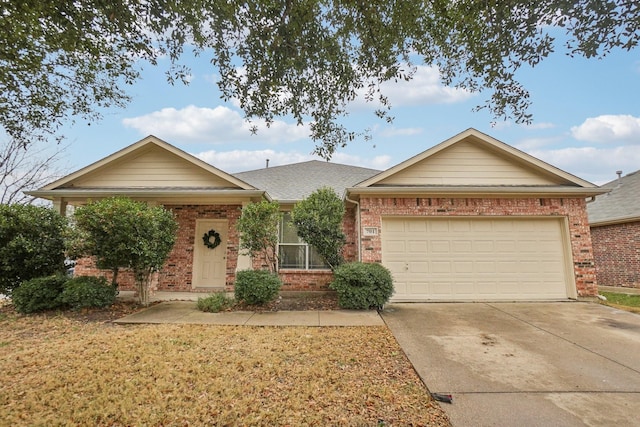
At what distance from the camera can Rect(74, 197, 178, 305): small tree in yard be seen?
6.42 metres

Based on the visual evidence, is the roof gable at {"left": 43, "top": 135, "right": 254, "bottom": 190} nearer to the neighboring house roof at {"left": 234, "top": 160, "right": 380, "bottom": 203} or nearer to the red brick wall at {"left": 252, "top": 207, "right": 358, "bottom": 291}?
the neighboring house roof at {"left": 234, "top": 160, "right": 380, "bottom": 203}

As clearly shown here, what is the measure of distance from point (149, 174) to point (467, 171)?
30.8 ft

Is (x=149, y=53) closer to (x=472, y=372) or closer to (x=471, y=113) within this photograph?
(x=471, y=113)

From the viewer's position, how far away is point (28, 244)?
22.1 feet

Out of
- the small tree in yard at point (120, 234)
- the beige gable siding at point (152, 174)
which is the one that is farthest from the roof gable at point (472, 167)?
the small tree in yard at point (120, 234)

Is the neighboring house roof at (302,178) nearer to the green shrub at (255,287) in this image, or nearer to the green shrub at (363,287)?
the green shrub at (255,287)

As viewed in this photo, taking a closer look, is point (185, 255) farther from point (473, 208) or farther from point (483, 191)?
point (483, 191)

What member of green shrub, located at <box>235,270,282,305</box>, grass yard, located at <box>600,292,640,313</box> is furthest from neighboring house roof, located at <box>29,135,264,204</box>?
grass yard, located at <box>600,292,640,313</box>

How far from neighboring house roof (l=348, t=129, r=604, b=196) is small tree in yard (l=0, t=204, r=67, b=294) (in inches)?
297

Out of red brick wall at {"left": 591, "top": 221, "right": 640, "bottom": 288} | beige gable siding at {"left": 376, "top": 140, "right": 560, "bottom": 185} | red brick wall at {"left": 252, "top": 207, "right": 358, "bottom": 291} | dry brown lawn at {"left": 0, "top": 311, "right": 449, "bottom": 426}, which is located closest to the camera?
dry brown lawn at {"left": 0, "top": 311, "right": 449, "bottom": 426}

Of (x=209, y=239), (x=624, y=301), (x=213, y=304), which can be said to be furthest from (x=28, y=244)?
(x=624, y=301)

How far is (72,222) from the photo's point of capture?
7285mm

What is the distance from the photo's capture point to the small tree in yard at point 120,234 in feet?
21.1

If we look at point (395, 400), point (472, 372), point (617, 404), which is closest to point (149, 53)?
point (395, 400)
